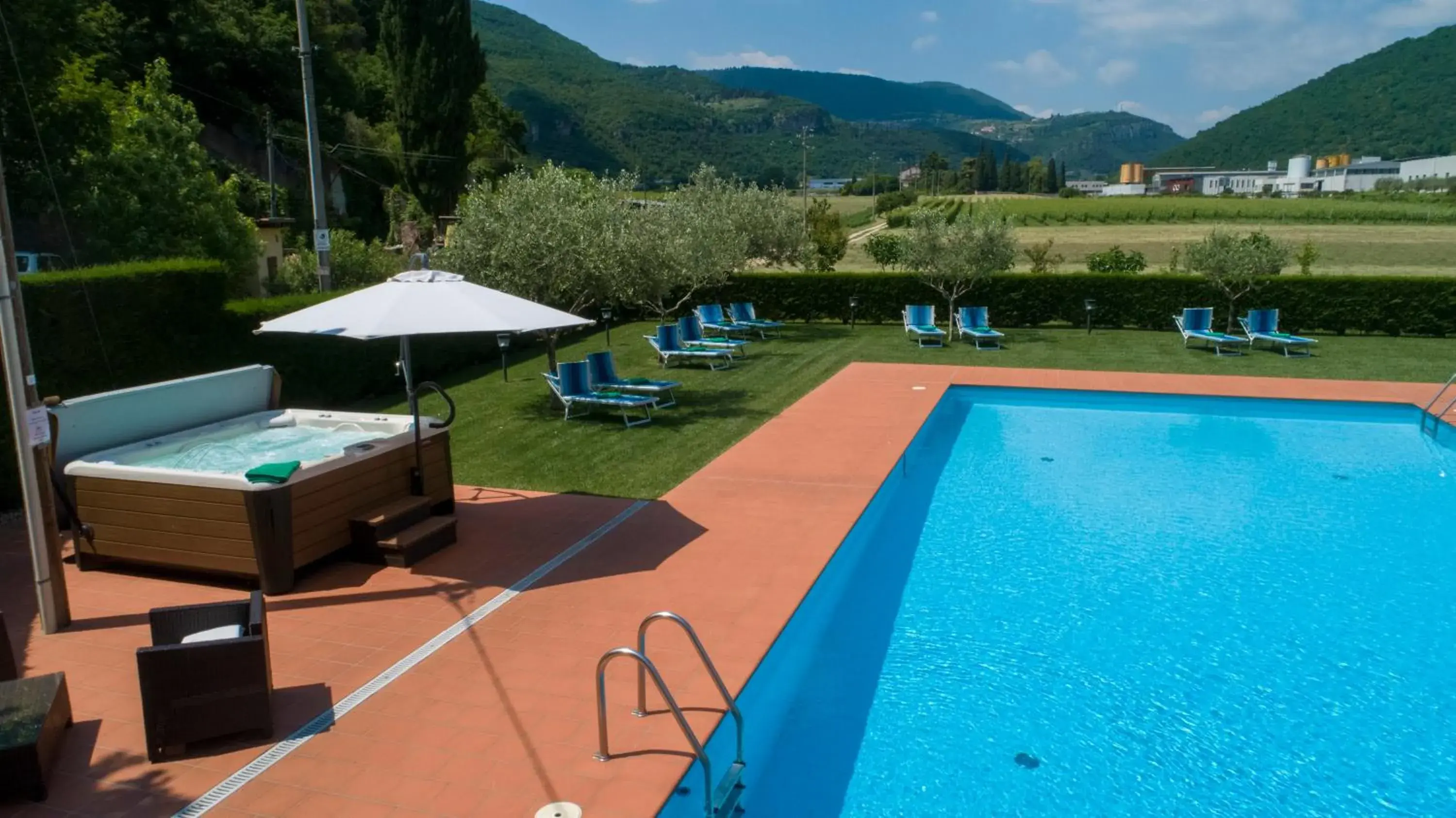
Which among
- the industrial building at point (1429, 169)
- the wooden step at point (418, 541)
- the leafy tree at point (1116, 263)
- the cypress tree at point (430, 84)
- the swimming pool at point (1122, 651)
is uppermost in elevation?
the industrial building at point (1429, 169)

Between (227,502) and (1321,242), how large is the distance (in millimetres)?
72084

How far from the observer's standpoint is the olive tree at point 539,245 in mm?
12812

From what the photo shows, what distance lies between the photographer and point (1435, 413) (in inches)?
543

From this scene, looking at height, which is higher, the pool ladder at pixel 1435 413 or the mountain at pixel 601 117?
the mountain at pixel 601 117

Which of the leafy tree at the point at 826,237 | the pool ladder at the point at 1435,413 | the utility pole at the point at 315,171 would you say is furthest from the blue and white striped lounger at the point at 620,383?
the leafy tree at the point at 826,237

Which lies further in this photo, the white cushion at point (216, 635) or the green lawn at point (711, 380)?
the green lawn at point (711, 380)

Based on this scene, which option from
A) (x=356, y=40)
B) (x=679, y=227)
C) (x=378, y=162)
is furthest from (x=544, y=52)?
(x=679, y=227)

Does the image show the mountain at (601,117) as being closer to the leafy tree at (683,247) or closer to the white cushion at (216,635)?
the leafy tree at (683,247)

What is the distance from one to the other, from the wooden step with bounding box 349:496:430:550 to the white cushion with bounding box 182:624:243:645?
7.91 feet

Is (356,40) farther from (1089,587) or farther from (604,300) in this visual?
(1089,587)

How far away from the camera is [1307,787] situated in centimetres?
533

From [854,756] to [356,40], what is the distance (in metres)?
56.1

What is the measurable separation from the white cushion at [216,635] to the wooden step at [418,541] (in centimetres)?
238

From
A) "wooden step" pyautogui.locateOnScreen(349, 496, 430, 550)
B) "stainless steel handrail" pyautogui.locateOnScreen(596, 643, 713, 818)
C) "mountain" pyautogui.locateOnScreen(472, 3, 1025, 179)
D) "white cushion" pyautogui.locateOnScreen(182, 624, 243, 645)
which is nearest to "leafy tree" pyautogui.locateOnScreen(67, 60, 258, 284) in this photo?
"wooden step" pyautogui.locateOnScreen(349, 496, 430, 550)
